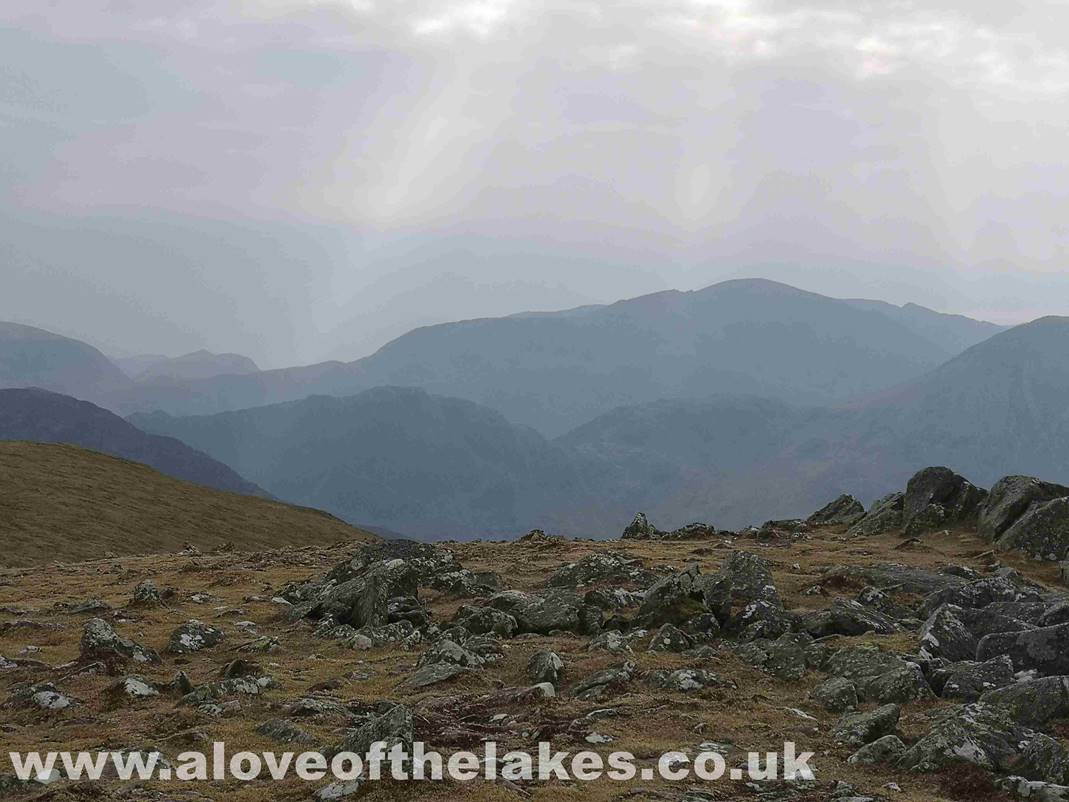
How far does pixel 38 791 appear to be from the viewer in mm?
16016

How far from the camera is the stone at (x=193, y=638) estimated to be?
29.0 metres

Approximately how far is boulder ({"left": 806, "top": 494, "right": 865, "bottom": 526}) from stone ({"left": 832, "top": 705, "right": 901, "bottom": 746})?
48.9 meters

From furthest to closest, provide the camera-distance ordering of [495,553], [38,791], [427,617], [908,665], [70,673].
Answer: [495,553], [427,617], [70,673], [908,665], [38,791]

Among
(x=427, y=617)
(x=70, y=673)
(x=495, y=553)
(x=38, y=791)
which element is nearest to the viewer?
(x=38, y=791)

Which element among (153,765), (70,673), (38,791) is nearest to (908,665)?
(153,765)

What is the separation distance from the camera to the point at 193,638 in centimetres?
2959

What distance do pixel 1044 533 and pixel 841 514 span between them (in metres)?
24.3

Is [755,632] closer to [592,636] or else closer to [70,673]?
[592,636]

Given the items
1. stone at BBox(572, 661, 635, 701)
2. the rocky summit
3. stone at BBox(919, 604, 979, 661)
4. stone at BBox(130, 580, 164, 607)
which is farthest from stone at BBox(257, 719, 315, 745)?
stone at BBox(130, 580, 164, 607)

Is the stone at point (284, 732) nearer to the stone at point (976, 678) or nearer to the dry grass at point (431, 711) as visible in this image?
the dry grass at point (431, 711)

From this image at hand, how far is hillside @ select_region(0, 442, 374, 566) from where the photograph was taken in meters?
74.3

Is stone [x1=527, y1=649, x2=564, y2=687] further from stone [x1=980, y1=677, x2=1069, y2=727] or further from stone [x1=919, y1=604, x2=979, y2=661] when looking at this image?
stone [x1=980, y1=677, x2=1069, y2=727]

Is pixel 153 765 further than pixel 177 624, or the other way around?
pixel 177 624

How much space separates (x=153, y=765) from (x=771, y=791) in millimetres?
13035
